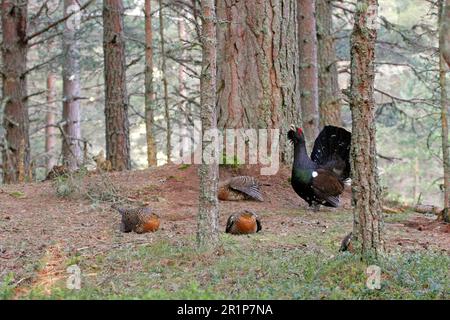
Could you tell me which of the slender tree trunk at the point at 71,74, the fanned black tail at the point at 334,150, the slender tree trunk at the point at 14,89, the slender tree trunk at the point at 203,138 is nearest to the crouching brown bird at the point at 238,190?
the fanned black tail at the point at 334,150

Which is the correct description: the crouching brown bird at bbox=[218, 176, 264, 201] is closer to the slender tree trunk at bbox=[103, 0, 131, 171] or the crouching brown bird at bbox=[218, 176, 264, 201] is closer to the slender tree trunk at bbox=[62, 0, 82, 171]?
the slender tree trunk at bbox=[103, 0, 131, 171]

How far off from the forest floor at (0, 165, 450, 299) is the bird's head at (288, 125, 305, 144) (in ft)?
3.37

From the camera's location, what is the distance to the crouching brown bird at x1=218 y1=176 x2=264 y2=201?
9516mm

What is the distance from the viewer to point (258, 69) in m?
10.2

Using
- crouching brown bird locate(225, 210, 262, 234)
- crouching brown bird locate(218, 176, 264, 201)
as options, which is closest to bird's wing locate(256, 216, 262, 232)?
crouching brown bird locate(225, 210, 262, 234)

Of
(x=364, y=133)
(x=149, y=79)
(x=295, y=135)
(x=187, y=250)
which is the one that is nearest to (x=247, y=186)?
(x=295, y=135)

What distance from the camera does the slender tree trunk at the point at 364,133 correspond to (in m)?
5.47

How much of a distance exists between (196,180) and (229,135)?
0.91 meters

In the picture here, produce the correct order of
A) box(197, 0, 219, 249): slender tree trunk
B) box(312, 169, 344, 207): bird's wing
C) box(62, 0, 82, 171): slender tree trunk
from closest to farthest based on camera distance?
box(197, 0, 219, 249): slender tree trunk < box(312, 169, 344, 207): bird's wing < box(62, 0, 82, 171): slender tree trunk

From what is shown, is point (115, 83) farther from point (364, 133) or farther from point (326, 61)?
point (364, 133)

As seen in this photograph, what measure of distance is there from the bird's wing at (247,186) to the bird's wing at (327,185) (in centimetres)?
96

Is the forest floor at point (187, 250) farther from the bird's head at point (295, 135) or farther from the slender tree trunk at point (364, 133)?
the bird's head at point (295, 135)

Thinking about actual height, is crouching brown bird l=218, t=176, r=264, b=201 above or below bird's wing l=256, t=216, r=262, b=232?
above
